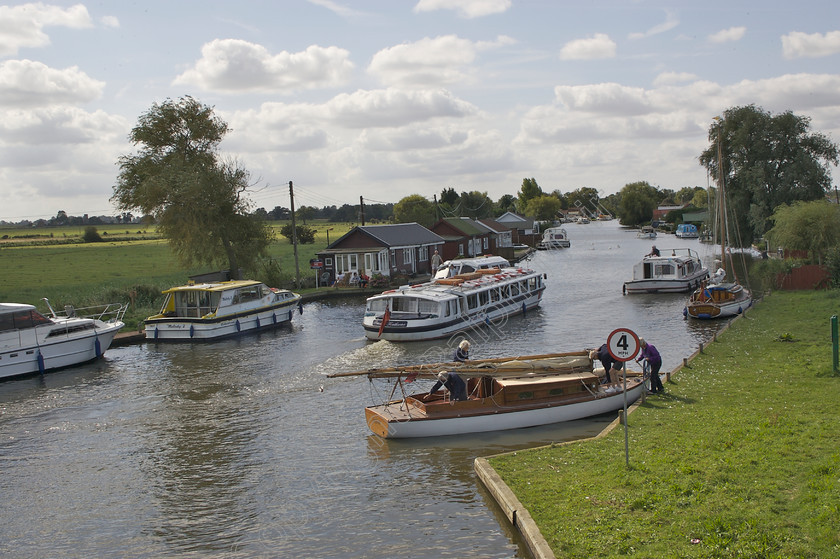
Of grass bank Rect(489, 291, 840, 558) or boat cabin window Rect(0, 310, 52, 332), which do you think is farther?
boat cabin window Rect(0, 310, 52, 332)

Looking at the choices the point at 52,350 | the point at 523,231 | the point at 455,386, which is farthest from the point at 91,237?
the point at 455,386

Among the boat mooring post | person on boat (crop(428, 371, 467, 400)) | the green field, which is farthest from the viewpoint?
the green field

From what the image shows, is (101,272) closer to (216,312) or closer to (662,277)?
(216,312)

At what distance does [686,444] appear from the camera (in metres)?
15.0

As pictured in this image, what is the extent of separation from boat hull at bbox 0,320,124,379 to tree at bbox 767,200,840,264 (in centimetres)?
4128

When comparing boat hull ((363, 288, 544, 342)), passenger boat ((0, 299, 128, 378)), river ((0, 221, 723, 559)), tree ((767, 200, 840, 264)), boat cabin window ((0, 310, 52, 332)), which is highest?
tree ((767, 200, 840, 264))

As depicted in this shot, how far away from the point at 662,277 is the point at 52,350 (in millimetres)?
38275

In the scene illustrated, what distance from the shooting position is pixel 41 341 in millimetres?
30391

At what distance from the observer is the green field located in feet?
150

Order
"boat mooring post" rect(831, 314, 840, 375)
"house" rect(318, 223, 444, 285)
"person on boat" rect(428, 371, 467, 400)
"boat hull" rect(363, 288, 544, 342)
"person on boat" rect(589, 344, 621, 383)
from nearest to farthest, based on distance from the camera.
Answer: "person on boat" rect(428, 371, 467, 400) → "boat mooring post" rect(831, 314, 840, 375) → "person on boat" rect(589, 344, 621, 383) → "boat hull" rect(363, 288, 544, 342) → "house" rect(318, 223, 444, 285)

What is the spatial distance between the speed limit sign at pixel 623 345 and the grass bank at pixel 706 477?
2187 mm

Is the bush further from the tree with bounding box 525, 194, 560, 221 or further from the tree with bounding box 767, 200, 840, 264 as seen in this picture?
the tree with bounding box 525, 194, 560, 221

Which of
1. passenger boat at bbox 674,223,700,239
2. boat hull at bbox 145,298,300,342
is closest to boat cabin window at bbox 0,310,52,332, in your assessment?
boat hull at bbox 145,298,300,342

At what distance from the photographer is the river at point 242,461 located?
1386 cm
